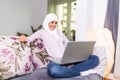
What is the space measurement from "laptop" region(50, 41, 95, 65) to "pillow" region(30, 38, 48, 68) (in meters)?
0.34

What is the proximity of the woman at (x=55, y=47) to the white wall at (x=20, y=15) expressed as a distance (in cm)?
261

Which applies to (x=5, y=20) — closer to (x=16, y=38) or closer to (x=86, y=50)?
(x=16, y=38)

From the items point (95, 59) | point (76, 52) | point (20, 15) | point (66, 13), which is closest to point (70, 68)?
point (76, 52)

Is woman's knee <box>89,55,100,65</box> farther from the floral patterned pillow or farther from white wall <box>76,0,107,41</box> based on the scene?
white wall <box>76,0,107,41</box>

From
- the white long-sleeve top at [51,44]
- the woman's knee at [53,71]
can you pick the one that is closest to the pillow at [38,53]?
the white long-sleeve top at [51,44]

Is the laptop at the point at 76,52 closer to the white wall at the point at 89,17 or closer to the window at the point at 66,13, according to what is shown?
the white wall at the point at 89,17

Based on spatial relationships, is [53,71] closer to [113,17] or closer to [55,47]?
[55,47]

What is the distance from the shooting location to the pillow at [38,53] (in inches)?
86.0

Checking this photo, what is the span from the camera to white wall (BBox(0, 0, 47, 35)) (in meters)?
4.67

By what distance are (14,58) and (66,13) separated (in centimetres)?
365

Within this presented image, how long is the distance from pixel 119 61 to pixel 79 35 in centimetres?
77

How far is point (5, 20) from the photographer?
4.69m

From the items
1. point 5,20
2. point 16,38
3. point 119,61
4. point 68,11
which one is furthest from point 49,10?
point 16,38

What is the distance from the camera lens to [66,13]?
5.39m
